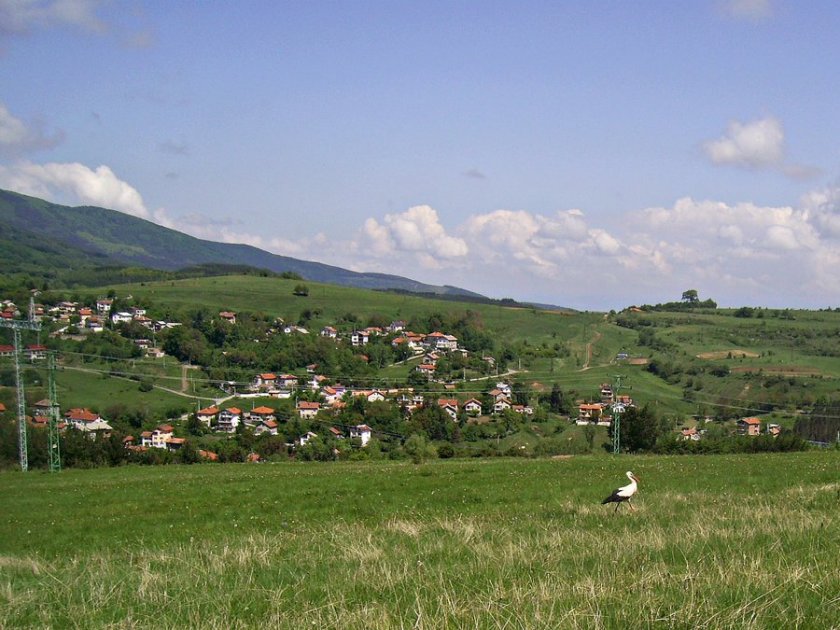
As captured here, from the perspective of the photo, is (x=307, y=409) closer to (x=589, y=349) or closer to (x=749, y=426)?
(x=749, y=426)

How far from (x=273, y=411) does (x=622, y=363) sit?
6542 cm

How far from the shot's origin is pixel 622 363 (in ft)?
468

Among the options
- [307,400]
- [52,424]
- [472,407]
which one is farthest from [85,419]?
[472,407]

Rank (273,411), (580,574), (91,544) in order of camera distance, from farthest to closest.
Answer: (273,411)
(91,544)
(580,574)

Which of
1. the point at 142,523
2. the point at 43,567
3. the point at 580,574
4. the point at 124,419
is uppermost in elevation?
the point at 580,574

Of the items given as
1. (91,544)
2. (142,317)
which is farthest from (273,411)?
(91,544)

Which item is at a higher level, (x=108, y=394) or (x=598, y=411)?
(x=598, y=411)

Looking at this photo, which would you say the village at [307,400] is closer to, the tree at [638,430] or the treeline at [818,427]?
the treeline at [818,427]

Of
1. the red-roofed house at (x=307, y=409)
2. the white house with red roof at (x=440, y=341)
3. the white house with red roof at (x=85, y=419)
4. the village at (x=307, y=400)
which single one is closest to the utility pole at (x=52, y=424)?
the village at (x=307, y=400)

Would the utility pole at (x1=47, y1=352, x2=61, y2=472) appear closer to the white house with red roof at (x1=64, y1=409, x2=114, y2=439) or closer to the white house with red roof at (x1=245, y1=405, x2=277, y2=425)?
the white house with red roof at (x1=64, y1=409, x2=114, y2=439)

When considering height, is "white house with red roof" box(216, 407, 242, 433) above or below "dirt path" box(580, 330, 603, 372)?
below

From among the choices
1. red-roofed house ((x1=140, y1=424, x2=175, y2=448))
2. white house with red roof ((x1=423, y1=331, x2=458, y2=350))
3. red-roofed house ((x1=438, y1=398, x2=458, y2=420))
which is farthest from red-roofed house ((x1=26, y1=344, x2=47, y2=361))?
white house with red roof ((x1=423, y1=331, x2=458, y2=350))

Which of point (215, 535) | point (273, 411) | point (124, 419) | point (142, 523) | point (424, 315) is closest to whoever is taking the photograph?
point (215, 535)

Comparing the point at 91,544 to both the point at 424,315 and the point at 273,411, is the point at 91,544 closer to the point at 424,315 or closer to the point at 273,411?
the point at 273,411
